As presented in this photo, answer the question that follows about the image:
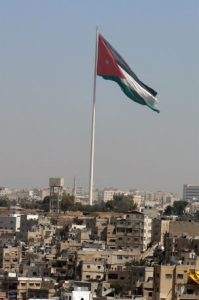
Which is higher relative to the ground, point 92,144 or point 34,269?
point 92,144

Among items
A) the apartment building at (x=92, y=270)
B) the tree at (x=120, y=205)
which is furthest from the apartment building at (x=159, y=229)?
the tree at (x=120, y=205)

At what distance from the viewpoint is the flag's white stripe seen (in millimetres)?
40906

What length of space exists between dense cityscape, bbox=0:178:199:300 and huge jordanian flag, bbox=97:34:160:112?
4118 mm

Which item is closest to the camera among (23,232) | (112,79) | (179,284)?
(179,284)

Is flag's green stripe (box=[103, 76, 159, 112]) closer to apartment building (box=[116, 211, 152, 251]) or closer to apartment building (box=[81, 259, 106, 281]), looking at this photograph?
apartment building (box=[116, 211, 152, 251])

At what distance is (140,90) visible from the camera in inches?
1635

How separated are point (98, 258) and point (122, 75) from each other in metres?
8.95

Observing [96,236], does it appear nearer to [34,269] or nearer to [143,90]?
[143,90]

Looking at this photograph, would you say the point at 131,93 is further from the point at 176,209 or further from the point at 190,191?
the point at 190,191

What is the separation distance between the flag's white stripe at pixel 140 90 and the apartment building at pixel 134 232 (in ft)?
16.7

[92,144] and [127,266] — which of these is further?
[92,144]

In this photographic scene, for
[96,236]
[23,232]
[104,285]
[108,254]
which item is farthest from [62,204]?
[104,285]

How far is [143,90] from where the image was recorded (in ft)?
136

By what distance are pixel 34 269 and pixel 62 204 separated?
37.1 metres
